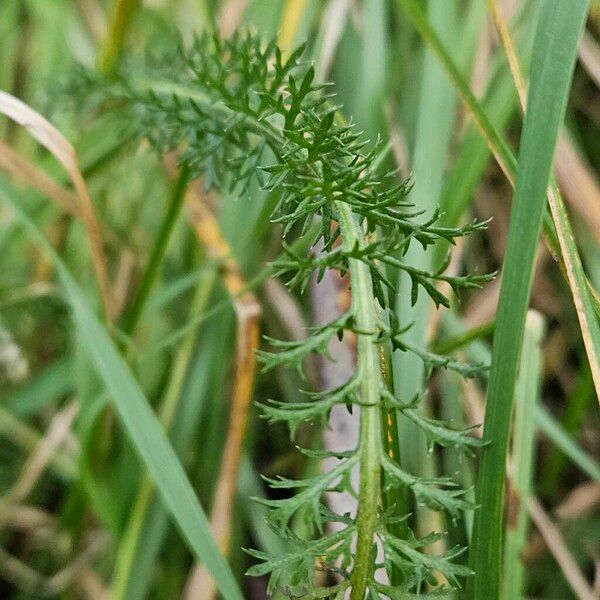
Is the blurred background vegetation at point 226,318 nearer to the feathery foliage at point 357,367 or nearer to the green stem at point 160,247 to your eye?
the green stem at point 160,247

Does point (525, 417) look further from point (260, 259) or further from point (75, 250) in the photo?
point (75, 250)

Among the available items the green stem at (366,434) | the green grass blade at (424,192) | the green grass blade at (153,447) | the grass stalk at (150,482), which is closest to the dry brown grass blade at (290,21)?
the green grass blade at (424,192)

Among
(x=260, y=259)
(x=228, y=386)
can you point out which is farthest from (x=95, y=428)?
(x=260, y=259)

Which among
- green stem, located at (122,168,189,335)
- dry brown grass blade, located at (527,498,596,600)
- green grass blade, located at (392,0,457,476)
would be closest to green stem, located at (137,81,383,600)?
green grass blade, located at (392,0,457,476)

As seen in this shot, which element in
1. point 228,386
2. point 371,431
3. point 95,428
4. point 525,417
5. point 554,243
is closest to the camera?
point 371,431

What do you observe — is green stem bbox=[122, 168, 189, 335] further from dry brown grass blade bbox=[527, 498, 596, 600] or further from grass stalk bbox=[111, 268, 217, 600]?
dry brown grass blade bbox=[527, 498, 596, 600]

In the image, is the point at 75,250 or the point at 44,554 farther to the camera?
the point at 75,250
